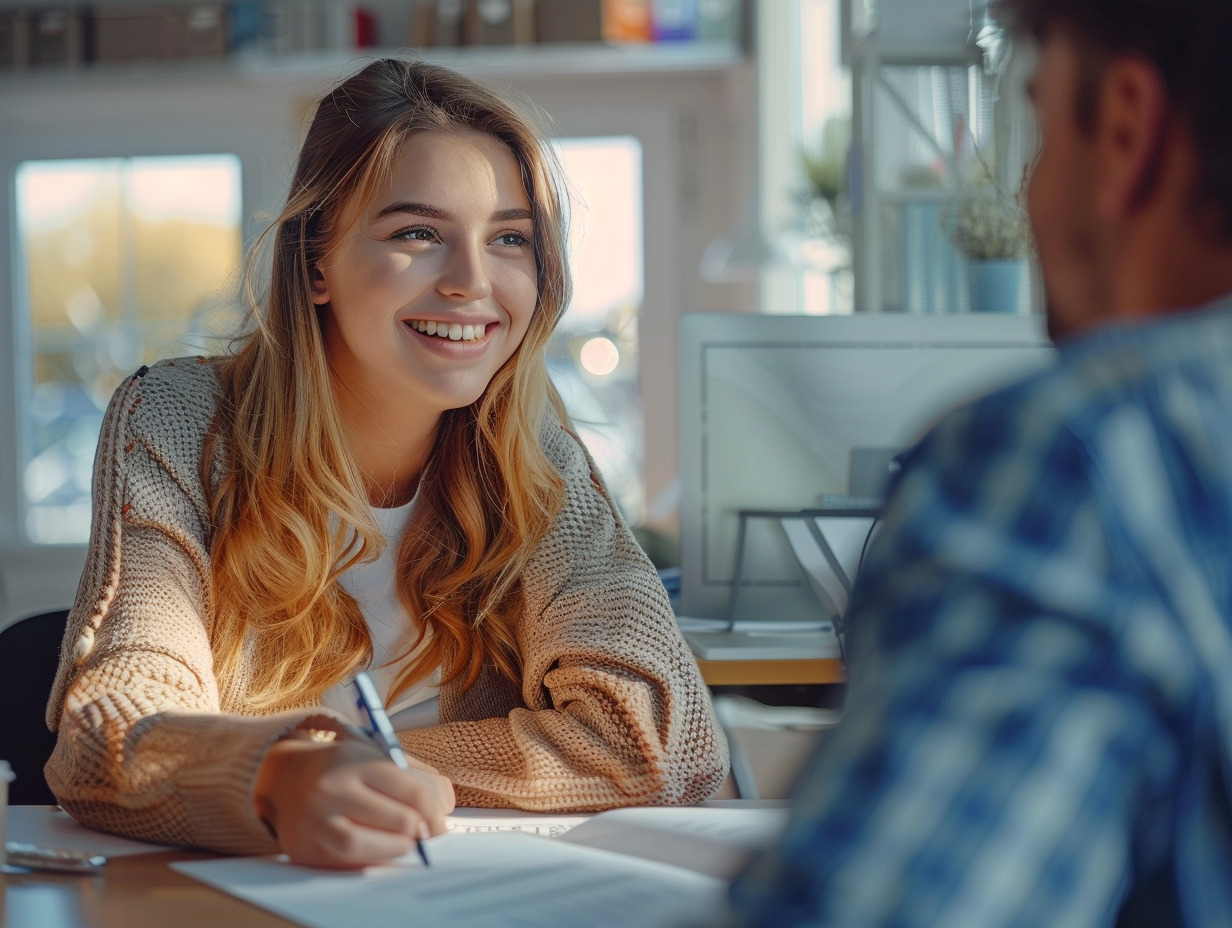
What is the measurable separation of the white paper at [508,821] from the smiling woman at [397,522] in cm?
1

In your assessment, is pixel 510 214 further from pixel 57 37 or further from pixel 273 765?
pixel 57 37

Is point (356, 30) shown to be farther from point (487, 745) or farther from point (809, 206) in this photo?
point (487, 745)

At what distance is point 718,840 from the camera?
2.60 feet

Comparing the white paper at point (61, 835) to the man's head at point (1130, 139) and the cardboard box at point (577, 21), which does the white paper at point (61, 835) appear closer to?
the man's head at point (1130, 139)

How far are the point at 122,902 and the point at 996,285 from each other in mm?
1846

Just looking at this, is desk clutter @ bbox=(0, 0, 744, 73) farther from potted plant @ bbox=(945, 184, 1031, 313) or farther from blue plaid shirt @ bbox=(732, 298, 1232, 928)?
blue plaid shirt @ bbox=(732, 298, 1232, 928)

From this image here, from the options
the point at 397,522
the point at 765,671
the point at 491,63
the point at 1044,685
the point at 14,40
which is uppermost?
the point at 14,40

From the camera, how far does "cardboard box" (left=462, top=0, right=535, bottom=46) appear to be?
16.4 ft

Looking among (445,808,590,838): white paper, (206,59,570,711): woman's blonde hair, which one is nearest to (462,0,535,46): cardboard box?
(206,59,570,711): woman's blonde hair

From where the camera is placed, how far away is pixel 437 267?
1.22 meters

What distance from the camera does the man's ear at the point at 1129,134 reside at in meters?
0.40

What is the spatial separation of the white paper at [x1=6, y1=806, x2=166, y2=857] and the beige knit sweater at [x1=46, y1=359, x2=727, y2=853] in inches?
0.4

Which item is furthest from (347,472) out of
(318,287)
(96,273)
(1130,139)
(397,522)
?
(96,273)

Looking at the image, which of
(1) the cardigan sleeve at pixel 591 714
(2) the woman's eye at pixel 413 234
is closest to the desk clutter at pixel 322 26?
(2) the woman's eye at pixel 413 234
